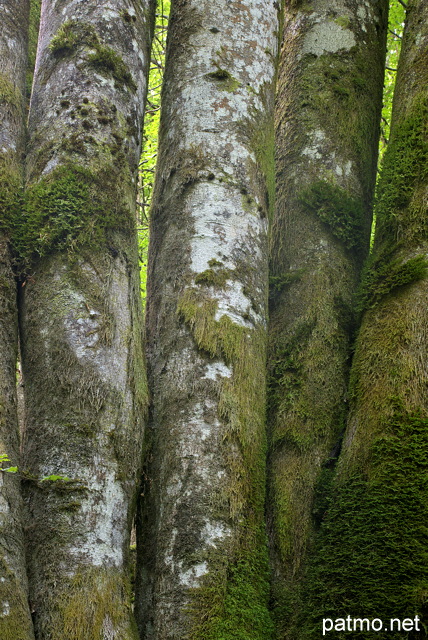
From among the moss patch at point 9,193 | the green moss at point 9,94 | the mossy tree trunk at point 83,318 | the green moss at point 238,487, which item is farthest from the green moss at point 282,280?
the green moss at point 9,94

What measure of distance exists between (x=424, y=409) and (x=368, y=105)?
2656mm

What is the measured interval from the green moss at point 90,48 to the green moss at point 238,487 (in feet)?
4.76

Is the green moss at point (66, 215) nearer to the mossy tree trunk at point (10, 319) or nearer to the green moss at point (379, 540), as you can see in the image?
the mossy tree trunk at point (10, 319)

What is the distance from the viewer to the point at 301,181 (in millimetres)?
4340

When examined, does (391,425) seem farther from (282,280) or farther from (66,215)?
(66,215)

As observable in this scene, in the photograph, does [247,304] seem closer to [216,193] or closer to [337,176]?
[216,193]

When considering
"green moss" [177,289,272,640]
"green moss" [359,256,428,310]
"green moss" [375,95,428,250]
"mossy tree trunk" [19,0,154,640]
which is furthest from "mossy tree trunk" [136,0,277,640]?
"green moss" [375,95,428,250]

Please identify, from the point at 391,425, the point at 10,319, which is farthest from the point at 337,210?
the point at 10,319

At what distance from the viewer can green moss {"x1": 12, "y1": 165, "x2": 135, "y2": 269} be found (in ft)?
10.6

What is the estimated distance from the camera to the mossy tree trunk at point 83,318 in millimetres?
2715

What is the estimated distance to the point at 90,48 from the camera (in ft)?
A: 11.9

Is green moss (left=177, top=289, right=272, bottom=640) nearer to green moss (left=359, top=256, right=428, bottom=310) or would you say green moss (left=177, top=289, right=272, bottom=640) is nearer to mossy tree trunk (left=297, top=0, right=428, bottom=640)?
mossy tree trunk (left=297, top=0, right=428, bottom=640)

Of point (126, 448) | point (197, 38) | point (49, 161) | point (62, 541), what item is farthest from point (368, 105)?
point (62, 541)

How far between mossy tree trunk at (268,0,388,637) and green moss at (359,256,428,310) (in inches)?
10.0
